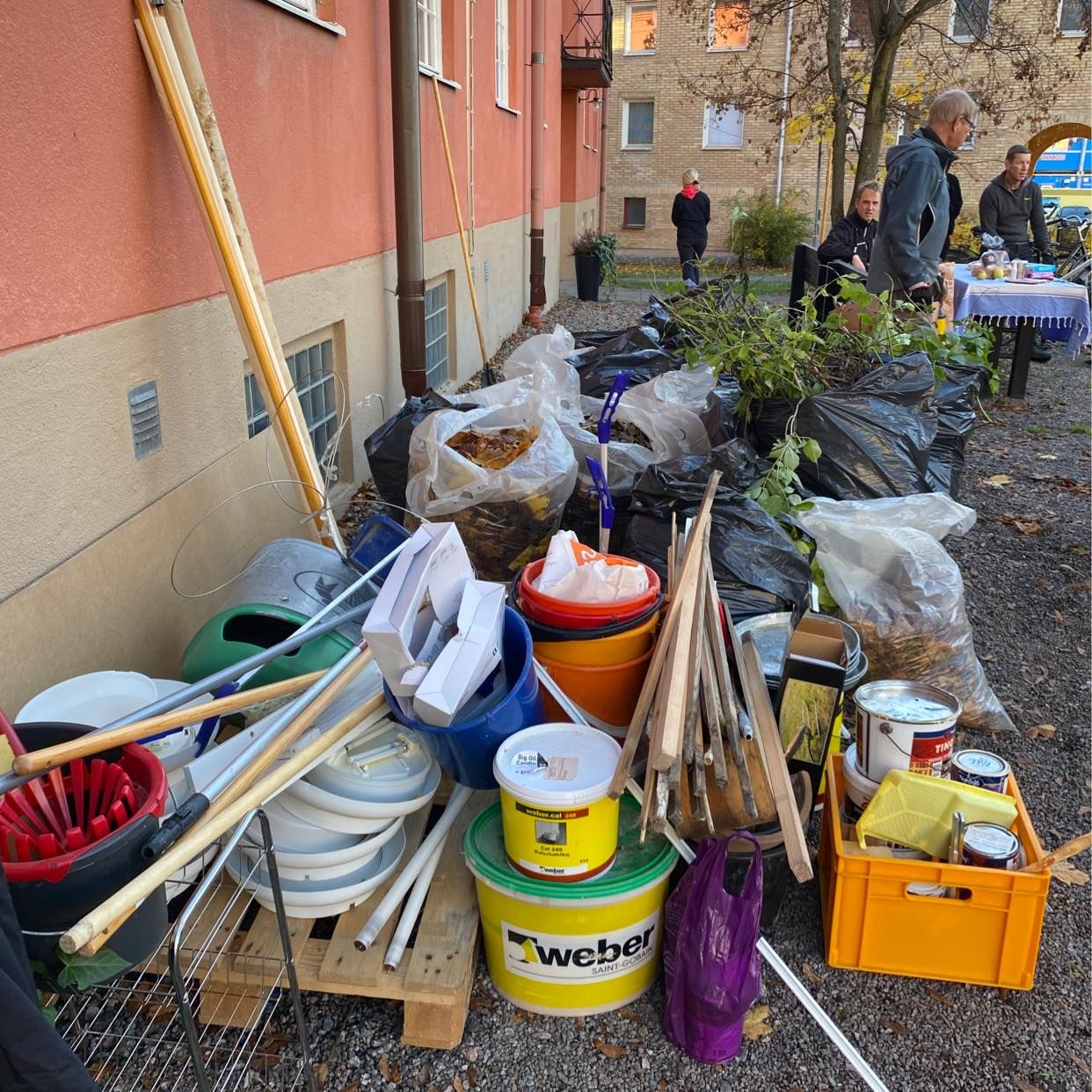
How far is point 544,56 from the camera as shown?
10.4 meters

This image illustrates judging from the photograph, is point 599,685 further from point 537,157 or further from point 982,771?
point 537,157

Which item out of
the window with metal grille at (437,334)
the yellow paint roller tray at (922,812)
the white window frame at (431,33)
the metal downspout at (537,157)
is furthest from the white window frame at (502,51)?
the yellow paint roller tray at (922,812)

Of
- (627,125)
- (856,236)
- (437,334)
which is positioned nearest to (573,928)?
(437,334)

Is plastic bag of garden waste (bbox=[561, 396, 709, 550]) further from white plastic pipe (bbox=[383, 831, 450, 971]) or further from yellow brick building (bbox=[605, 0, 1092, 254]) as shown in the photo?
yellow brick building (bbox=[605, 0, 1092, 254])

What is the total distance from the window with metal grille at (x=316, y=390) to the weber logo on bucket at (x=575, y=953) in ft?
8.12

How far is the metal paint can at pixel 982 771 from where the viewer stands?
7.58 ft

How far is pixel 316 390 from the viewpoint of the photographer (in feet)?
15.5

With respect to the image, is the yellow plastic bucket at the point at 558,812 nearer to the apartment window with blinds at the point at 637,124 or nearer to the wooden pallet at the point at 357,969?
the wooden pallet at the point at 357,969

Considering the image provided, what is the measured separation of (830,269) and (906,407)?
3687mm

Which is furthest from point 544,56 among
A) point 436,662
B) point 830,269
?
point 436,662

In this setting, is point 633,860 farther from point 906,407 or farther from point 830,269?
point 830,269

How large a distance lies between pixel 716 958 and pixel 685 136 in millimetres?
24689

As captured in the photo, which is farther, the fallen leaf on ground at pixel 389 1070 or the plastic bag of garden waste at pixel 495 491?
the plastic bag of garden waste at pixel 495 491

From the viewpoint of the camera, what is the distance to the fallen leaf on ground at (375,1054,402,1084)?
1969 millimetres
